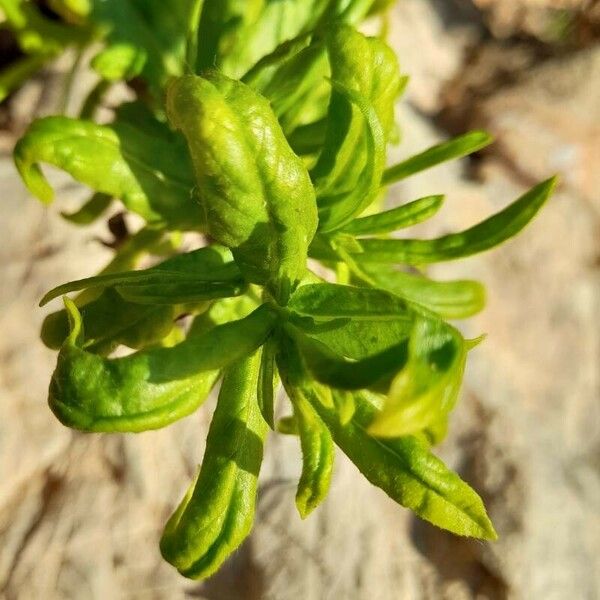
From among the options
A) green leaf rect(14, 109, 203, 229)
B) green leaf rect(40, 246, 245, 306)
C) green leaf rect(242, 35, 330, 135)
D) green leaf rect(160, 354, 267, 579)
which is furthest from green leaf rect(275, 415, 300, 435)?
green leaf rect(242, 35, 330, 135)

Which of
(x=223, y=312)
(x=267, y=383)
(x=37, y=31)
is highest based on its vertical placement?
(x=37, y=31)

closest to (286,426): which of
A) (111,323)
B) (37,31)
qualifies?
(111,323)

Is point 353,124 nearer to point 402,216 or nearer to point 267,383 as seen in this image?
point 402,216

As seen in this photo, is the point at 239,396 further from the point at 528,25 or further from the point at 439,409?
the point at 528,25

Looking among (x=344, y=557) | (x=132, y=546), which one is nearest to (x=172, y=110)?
(x=132, y=546)

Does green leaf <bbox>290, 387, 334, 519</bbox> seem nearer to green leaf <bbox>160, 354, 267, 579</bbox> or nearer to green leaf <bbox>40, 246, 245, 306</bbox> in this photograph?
green leaf <bbox>160, 354, 267, 579</bbox>

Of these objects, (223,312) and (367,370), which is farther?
(223,312)

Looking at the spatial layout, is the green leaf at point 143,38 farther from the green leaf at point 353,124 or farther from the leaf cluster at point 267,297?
the green leaf at point 353,124
